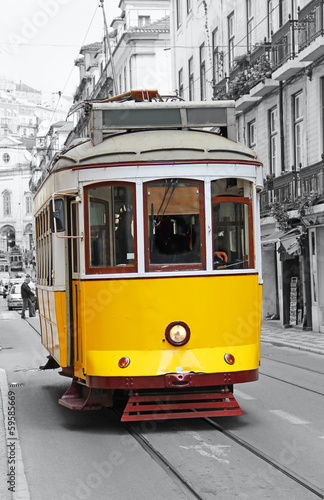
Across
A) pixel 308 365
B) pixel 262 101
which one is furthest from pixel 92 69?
pixel 308 365

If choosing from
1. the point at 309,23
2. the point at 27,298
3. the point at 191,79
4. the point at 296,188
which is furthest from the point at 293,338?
the point at 191,79

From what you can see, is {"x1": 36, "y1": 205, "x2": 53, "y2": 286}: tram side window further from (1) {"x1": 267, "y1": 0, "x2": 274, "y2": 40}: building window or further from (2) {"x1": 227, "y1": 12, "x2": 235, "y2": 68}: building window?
(2) {"x1": 227, "y1": 12, "x2": 235, "y2": 68}: building window

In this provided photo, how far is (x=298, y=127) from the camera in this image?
85.4 ft

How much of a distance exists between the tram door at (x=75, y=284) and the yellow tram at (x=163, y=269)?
0.01m

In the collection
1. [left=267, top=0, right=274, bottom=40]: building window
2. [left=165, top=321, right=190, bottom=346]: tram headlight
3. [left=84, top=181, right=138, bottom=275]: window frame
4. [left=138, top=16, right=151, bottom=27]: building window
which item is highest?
[left=138, top=16, right=151, bottom=27]: building window

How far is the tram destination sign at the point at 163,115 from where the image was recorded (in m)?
9.96

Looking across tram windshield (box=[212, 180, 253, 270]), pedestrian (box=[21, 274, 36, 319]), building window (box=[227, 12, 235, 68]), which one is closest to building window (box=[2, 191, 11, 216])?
pedestrian (box=[21, 274, 36, 319])

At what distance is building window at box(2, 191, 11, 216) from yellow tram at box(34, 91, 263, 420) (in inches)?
5977

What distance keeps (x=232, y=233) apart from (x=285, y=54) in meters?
17.5

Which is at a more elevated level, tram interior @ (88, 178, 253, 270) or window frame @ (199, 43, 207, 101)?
window frame @ (199, 43, 207, 101)

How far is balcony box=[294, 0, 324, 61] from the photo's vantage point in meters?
22.2

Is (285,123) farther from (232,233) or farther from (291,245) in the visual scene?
(232,233)

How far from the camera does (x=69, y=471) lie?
7.71 metres

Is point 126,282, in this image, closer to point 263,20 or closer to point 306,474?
point 306,474
